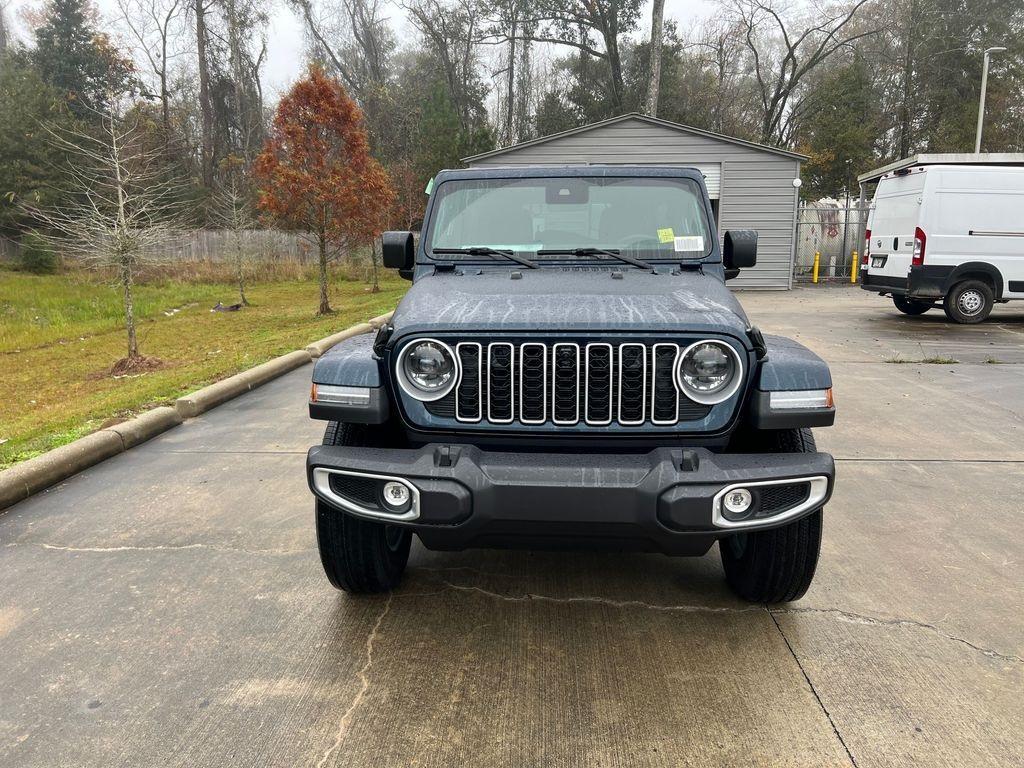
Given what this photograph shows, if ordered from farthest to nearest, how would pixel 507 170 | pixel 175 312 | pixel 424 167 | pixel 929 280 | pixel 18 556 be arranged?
pixel 424 167
pixel 175 312
pixel 929 280
pixel 507 170
pixel 18 556

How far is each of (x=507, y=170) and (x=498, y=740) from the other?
287cm

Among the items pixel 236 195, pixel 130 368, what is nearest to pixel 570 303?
pixel 130 368

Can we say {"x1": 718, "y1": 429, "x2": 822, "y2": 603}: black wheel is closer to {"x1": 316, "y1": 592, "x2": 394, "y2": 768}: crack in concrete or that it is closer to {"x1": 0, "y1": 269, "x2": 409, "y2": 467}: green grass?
{"x1": 316, "y1": 592, "x2": 394, "y2": 768}: crack in concrete

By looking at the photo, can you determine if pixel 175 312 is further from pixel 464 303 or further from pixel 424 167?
pixel 464 303

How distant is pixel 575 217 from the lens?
150 inches

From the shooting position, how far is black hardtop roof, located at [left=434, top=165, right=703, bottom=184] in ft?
12.7

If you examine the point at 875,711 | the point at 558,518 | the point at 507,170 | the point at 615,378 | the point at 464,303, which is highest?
the point at 507,170

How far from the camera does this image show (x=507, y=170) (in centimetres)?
403

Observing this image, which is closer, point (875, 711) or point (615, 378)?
point (875, 711)

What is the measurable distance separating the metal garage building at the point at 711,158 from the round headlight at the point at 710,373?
1709cm

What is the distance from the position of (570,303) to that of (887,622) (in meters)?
1.89

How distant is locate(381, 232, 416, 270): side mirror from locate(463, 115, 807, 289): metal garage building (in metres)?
15.7

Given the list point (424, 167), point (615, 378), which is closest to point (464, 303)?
point (615, 378)

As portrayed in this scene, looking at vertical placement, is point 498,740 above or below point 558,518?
below
